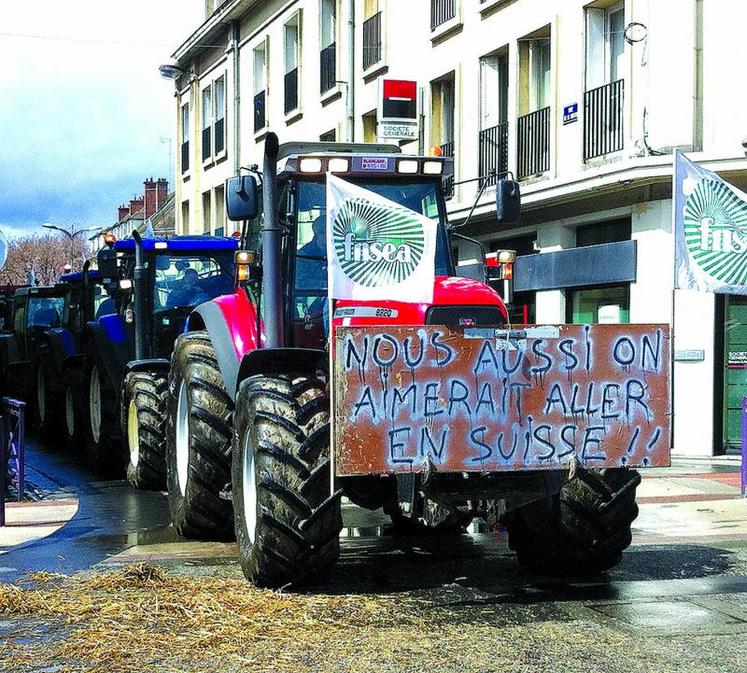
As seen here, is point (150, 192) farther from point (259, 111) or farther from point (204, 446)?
point (204, 446)

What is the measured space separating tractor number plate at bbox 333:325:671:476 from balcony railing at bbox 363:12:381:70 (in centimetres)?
2058

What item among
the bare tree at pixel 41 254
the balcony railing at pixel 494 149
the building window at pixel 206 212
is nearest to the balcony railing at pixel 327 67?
the balcony railing at pixel 494 149

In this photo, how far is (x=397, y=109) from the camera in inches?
610

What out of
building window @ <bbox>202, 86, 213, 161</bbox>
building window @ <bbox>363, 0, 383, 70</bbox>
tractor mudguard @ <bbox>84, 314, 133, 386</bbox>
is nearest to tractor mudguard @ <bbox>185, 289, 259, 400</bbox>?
tractor mudguard @ <bbox>84, 314, 133, 386</bbox>

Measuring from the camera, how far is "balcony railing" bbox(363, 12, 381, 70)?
1071 inches

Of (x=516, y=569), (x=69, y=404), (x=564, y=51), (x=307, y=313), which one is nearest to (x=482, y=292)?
(x=307, y=313)

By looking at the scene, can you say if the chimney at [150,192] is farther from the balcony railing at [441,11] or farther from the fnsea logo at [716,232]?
the fnsea logo at [716,232]

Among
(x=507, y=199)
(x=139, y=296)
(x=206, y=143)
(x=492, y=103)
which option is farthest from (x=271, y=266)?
(x=206, y=143)

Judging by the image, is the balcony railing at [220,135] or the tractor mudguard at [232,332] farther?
the balcony railing at [220,135]

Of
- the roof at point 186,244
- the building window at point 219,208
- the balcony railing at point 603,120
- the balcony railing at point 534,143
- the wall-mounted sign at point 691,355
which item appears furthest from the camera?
the building window at point 219,208

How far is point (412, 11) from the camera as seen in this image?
25703mm

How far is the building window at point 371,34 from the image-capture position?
27.2 m

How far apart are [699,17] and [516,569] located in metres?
11.5

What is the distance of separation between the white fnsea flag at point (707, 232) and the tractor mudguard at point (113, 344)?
7.55m
